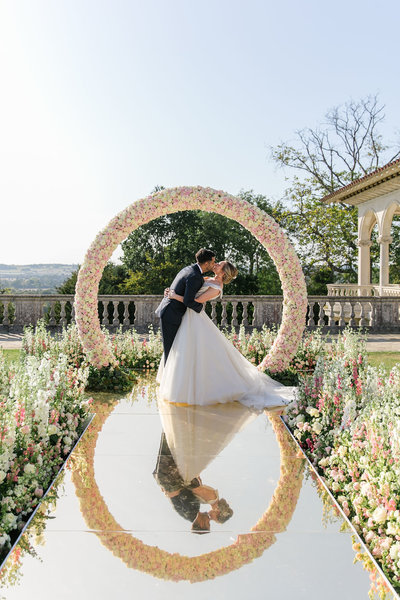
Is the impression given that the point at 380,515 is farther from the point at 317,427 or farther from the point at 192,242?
the point at 192,242

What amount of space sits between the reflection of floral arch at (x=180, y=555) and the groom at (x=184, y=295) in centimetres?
305

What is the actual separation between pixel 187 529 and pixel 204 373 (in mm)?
3885

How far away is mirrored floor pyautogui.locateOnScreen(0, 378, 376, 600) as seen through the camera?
3076 mm

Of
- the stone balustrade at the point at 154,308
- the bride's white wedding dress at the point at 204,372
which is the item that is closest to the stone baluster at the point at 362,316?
the stone balustrade at the point at 154,308

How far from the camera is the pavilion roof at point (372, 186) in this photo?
17.3 m

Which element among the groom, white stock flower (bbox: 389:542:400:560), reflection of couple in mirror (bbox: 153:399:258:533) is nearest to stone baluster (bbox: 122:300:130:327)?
the groom

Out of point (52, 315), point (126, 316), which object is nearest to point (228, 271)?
point (126, 316)

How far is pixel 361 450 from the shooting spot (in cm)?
426

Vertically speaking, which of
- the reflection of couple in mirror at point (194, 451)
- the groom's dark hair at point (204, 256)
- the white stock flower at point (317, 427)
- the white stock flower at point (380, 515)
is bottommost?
the reflection of couple in mirror at point (194, 451)

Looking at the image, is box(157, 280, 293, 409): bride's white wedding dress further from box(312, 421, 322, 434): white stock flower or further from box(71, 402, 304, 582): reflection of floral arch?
box(71, 402, 304, 582): reflection of floral arch

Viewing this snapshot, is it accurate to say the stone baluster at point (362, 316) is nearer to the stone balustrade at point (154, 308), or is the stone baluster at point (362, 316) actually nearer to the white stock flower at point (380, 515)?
the stone balustrade at point (154, 308)

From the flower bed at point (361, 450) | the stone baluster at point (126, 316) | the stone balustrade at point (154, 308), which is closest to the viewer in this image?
the flower bed at point (361, 450)

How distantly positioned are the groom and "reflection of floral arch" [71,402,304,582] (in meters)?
3.05

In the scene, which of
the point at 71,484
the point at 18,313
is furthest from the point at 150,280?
the point at 71,484
